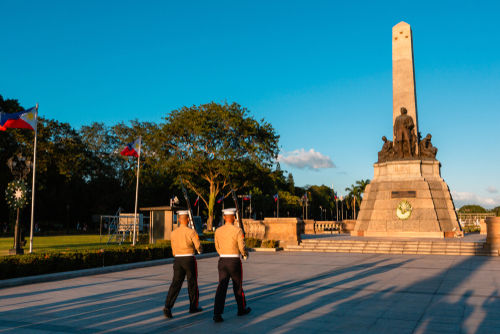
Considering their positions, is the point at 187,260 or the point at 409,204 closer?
the point at 187,260

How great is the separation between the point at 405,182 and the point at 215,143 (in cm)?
1810

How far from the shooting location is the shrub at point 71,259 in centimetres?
1156

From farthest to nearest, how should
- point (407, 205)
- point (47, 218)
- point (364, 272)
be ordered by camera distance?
point (47, 218), point (407, 205), point (364, 272)

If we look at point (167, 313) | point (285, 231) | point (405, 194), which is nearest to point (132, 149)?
point (285, 231)

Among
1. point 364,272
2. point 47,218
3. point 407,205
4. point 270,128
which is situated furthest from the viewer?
point 47,218

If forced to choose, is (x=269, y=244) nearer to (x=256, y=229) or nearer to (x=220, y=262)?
(x=256, y=229)

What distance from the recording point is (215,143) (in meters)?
39.3

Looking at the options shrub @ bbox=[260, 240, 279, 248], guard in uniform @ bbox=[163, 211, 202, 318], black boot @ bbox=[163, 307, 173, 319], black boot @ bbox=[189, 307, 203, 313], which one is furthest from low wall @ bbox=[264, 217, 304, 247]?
black boot @ bbox=[163, 307, 173, 319]

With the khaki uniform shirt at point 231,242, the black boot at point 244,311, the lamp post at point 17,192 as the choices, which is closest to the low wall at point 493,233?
the black boot at point 244,311

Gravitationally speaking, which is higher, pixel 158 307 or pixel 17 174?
pixel 17 174

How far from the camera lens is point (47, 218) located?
186 feet

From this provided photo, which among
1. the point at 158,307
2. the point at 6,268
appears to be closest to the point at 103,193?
the point at 6,268

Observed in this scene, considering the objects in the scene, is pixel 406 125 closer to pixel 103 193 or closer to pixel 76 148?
pixel 76 148

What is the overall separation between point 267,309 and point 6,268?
748 cm
